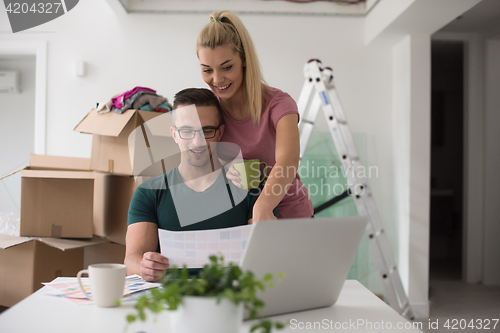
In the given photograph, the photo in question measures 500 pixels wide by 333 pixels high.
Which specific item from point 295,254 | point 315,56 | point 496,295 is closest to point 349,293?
point 295,254

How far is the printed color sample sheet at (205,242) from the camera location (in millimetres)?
783

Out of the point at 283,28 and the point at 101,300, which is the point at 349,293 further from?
the point at 283,28

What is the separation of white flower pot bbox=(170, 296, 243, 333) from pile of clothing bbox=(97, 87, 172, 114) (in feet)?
4.93

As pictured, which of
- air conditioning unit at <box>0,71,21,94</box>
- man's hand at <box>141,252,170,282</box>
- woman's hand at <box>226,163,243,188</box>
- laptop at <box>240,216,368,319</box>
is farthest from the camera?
air conditioning unit at <box>0,71,21,94</box>

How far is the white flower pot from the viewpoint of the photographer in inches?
18.8

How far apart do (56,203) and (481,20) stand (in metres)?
3.04

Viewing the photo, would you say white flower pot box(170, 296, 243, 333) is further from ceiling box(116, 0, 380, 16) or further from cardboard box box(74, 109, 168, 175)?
ceiling box(116, 0, 380, 16)

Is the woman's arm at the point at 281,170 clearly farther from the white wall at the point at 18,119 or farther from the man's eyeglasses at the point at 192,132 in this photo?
the white wall at the point at 18,119

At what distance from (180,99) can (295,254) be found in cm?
78

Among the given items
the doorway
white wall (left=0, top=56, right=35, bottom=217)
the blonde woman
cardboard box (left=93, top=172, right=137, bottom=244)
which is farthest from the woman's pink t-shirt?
the doorway

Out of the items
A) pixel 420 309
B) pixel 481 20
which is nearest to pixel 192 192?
pixel 420 309

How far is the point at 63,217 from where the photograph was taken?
6.24 feet

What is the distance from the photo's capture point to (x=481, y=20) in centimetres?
279

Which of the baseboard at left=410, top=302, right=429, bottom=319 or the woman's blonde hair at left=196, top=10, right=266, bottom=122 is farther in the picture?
the baseboard at left=410, top=302, right=429, bottom=319
